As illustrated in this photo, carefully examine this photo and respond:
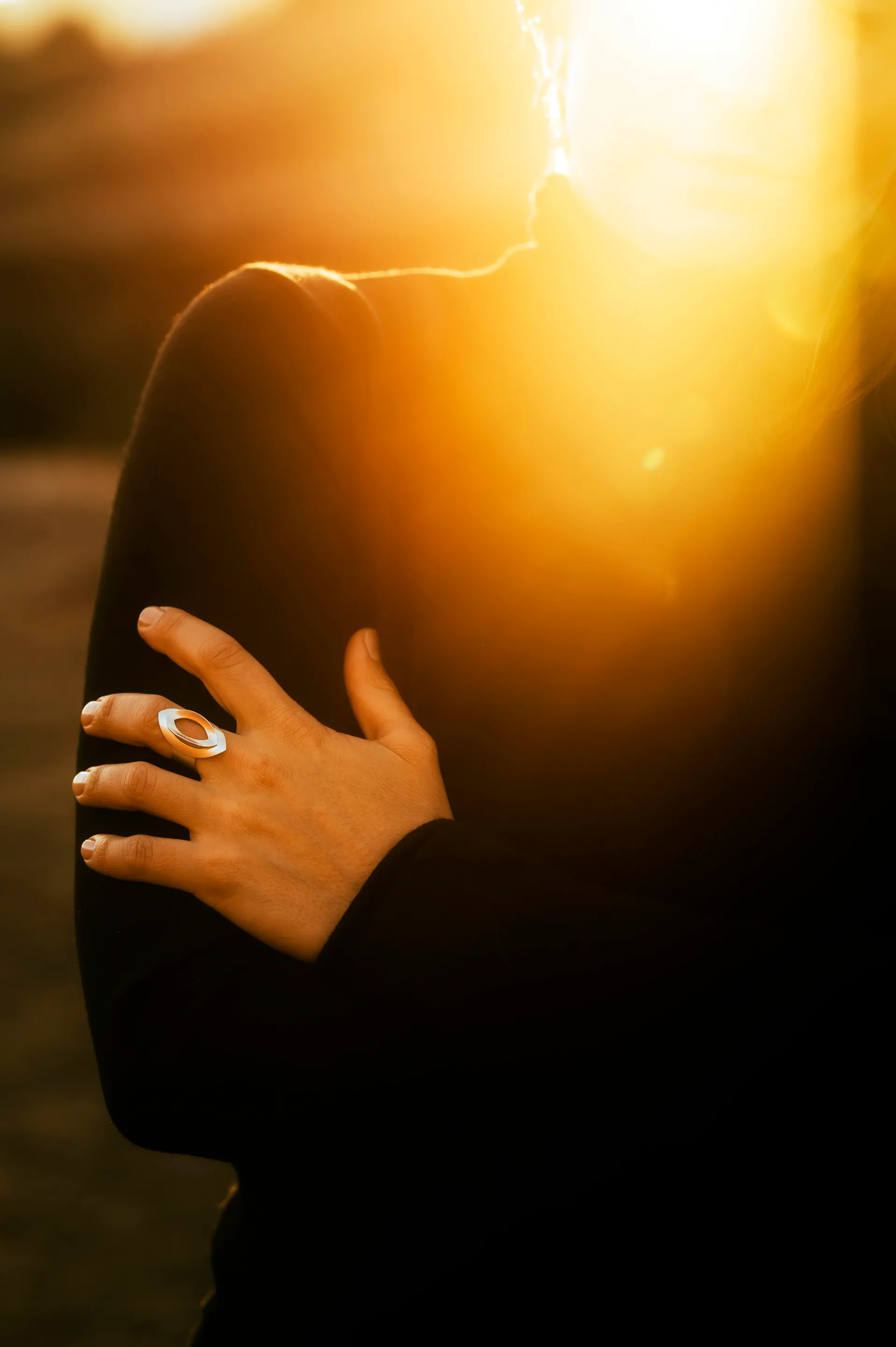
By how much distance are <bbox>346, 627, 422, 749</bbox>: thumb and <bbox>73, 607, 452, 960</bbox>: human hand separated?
5 cm

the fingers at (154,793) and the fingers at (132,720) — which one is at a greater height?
the fingers at (132,720)

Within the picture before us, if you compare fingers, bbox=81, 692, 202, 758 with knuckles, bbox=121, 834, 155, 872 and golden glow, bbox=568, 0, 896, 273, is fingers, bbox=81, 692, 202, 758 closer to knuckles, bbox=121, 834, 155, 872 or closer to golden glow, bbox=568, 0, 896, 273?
knuckles, bbox=121, 834, 155, 872

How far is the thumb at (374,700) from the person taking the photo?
971mm

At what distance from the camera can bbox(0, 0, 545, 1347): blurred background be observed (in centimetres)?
228

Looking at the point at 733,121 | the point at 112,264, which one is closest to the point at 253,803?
the point at 733,121

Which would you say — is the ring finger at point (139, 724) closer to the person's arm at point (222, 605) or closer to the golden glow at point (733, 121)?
the person's arm at point (222, 605)

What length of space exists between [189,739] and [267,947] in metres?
0.20

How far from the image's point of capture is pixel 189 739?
874mm

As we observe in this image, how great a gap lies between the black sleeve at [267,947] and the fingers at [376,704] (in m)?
0.03

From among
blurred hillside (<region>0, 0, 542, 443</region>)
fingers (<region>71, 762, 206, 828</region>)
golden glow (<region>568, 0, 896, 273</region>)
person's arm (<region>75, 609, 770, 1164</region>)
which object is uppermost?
blurred hillside (<region>0, 0, 542, 443</region>)

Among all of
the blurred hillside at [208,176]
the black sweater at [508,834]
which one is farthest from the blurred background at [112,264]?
the black sweater at [508,834]

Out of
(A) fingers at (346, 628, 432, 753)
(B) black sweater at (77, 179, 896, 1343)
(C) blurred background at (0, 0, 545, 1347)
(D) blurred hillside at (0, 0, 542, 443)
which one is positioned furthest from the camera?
(D) blurred hillside at (0, 0, 542, 443)

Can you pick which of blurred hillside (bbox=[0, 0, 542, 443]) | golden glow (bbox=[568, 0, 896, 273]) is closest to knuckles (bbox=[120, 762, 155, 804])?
golden glow (bbox=[568, 0, 896, 273])

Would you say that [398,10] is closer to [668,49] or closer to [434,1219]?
[668,49]
